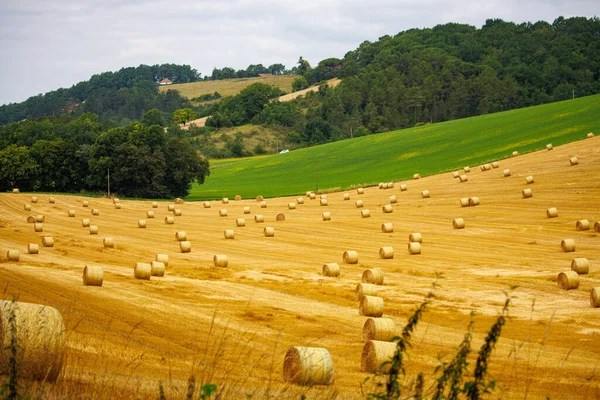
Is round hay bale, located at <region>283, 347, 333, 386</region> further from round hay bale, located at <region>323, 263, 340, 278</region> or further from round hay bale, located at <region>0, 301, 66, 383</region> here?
round hay bale, located at <region>323, 263, 340, 278</region>

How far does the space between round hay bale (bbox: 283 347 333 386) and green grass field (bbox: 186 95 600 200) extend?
57572 mm

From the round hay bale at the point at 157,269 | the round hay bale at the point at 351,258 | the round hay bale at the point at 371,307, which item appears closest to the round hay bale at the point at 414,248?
the round hay bale at the point at 351,258

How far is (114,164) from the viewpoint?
3076 inches

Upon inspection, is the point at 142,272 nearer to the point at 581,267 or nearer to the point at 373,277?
the point at 373,277

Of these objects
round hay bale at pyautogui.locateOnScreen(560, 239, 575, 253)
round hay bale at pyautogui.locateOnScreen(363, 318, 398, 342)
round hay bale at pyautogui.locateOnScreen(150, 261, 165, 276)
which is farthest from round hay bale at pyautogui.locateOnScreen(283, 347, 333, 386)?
round hay bale at pyautogui.locateOnScreen(560, 239, 575, 253)

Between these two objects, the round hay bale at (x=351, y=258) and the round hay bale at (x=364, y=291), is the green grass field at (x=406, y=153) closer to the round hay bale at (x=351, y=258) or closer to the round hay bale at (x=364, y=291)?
the round hay bale at (x=351, y=258)

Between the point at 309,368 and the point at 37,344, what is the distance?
347 cm

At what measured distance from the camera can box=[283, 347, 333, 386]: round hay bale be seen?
10859mm

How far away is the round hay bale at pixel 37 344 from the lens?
31.5 ft

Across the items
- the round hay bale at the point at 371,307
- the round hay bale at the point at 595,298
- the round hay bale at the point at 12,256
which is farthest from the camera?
the round hay bale at the point at 12,256

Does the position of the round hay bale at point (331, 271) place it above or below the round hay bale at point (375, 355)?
below

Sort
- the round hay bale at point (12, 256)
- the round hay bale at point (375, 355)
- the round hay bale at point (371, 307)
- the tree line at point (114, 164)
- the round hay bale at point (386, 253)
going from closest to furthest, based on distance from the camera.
A: the round hay bale at point (375, 355)
the round hay bale at point (371, 307)
the round hay bale at point (12, 256)
the round hay bale at point (386, 253)
the tree line at point (114, 164)

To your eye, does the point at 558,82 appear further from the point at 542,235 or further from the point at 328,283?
the point at 328,283

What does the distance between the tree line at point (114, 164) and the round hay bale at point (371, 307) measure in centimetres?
6092
